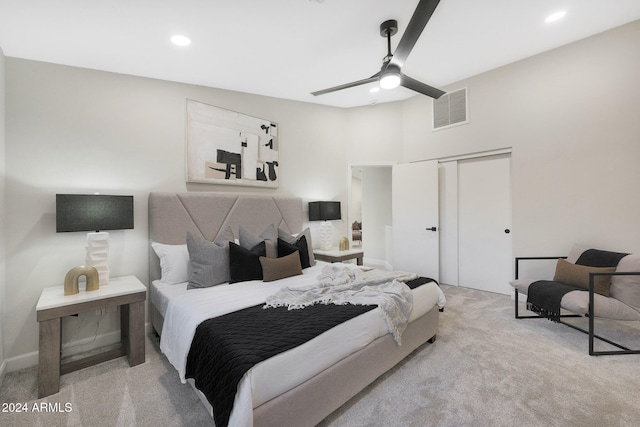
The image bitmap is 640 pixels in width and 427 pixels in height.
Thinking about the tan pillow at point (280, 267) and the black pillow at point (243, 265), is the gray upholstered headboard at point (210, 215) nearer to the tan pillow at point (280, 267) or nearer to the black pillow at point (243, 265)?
the black pillow at point (243, 265)

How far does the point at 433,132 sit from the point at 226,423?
184 inches

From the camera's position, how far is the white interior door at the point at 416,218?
15.1ft

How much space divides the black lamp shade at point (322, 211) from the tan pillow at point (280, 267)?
4.35 ft

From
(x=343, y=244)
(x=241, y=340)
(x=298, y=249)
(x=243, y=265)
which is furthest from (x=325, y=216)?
(x=241, y=340)

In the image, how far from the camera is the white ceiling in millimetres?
2215

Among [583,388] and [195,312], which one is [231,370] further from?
[583,388]

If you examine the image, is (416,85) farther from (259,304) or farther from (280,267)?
(259,304)

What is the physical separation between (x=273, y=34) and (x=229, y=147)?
57.5 inches

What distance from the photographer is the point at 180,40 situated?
8.46ft

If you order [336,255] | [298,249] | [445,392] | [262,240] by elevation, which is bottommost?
[445,392]

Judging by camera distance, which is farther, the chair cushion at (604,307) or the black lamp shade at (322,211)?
the black lamp shade at (322,211)

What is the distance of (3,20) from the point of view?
6.88 ft

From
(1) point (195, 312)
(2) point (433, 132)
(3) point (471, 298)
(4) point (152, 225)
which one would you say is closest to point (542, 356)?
(3) point (471, 298)

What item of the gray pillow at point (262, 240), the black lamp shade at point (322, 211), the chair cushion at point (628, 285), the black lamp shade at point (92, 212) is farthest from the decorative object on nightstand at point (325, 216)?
the chair cushion at point (628, 285)
